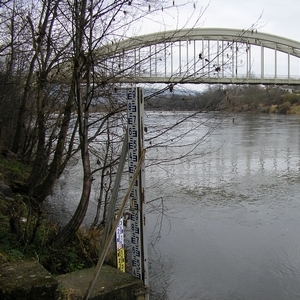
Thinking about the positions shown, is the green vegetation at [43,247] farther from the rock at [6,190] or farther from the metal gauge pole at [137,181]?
the rock at [6,190]

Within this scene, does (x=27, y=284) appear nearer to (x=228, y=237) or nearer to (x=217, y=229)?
(x=228, y=237)

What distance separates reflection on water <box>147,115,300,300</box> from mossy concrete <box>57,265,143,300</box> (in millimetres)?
1748

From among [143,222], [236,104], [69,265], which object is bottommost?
[69,265]

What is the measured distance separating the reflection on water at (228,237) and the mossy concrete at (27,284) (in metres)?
2.43

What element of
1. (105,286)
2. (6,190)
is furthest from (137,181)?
(6,190)

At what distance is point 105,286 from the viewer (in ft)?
10.7

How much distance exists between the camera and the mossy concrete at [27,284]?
266 centimetres

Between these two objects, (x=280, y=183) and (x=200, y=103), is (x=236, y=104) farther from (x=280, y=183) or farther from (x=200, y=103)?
(x=280, y=183)

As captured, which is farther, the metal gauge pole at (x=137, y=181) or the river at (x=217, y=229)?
the river at (x=217, y=229)

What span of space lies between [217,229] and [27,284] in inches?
198

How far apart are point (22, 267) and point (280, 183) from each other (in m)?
9.38

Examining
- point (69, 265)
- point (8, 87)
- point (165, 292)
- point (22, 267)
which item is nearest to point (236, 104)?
point (165, 292)

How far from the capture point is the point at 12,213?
4.86m

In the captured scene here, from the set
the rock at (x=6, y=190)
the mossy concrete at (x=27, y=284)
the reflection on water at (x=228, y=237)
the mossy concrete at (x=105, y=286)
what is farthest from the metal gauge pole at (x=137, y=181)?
the rock at (x=6, y=190)
